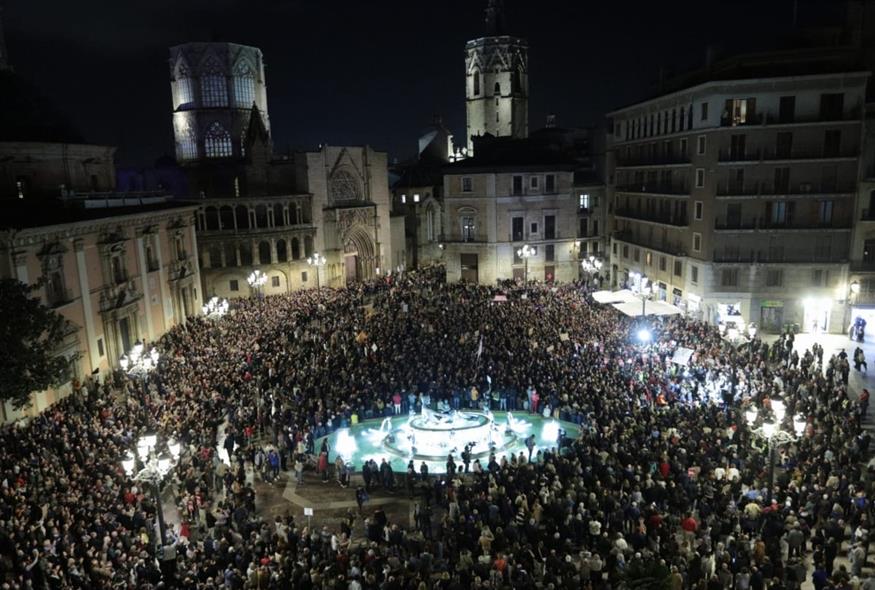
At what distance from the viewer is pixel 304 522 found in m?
17.4

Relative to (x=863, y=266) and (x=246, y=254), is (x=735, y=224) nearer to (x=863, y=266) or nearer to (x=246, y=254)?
(x=863, y=266)

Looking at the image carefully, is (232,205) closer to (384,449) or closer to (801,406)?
(384,449)

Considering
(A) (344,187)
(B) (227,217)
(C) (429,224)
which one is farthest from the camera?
(C) (429,224)

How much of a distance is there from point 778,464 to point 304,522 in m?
13.1

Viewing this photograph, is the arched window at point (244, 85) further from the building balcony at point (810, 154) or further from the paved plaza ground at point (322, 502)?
the paved plaza ground at point (322, 502)

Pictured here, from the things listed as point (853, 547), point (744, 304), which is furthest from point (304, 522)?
point (744, 304)

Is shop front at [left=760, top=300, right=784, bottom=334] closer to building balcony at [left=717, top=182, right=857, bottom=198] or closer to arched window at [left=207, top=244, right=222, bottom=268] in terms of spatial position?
building balcony at [left=717, top=182, right=857, bottom=198]

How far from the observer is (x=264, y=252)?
48.8m

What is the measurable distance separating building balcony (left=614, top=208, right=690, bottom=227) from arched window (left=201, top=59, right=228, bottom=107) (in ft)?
126

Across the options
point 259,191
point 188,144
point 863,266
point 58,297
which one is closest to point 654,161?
point 863,266

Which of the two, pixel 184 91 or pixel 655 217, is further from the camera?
pixel 184 91

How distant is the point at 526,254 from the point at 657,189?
32.5 ft

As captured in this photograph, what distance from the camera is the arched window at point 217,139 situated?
6222 cm

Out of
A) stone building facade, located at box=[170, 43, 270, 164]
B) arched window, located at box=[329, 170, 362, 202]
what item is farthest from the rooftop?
stone building facade, located at box=[170, 43, 270, 164]
